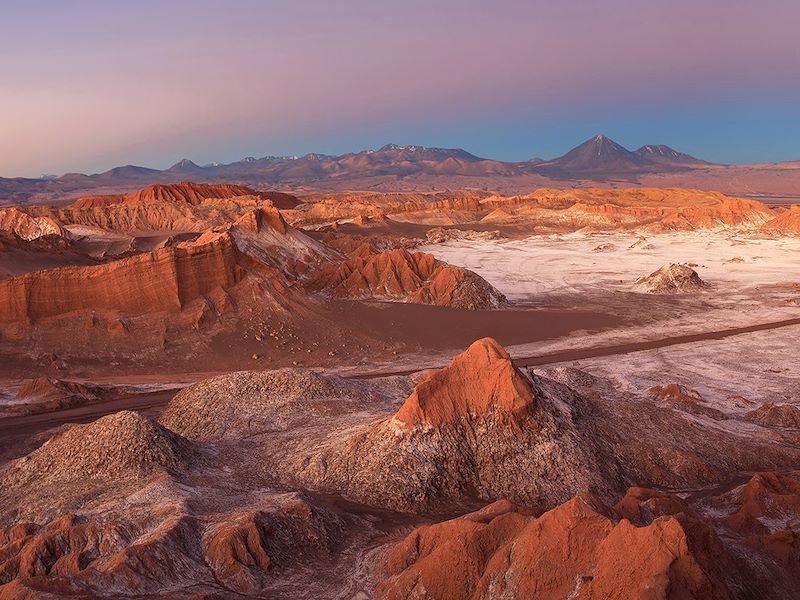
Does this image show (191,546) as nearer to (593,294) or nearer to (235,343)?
(235,343)

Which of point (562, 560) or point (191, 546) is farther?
point (191, 546)

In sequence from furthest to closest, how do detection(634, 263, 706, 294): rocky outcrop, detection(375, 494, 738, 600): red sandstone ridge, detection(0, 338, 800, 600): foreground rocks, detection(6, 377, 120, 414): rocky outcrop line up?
1. detection(634, 263, 706, 294): rocky outcrop
2. detection(6, 377, 120, 414): rocky outcrop
3. detection(0, 338, 800, 600): foreground rocks
4. detection(375, 494, 738, 600): red sandstone ridge

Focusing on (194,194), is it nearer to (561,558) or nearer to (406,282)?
(406,282)

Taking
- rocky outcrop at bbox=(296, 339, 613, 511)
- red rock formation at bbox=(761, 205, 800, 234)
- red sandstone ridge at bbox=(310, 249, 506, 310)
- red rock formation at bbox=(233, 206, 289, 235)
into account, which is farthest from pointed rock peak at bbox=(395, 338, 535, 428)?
red rock formation at bbox=(761, 205, 800, 234)

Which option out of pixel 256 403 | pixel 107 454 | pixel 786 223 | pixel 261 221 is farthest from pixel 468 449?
pixel 786 223

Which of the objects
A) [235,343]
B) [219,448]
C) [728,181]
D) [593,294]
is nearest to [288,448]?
[219,448]

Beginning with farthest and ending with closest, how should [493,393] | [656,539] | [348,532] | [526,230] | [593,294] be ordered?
[526,230]
[593,294]
[493,393]
[348,532]
[656,539]

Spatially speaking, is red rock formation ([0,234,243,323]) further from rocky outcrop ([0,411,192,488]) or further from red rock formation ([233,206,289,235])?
rocky outcrop ([0,411,192,488])
